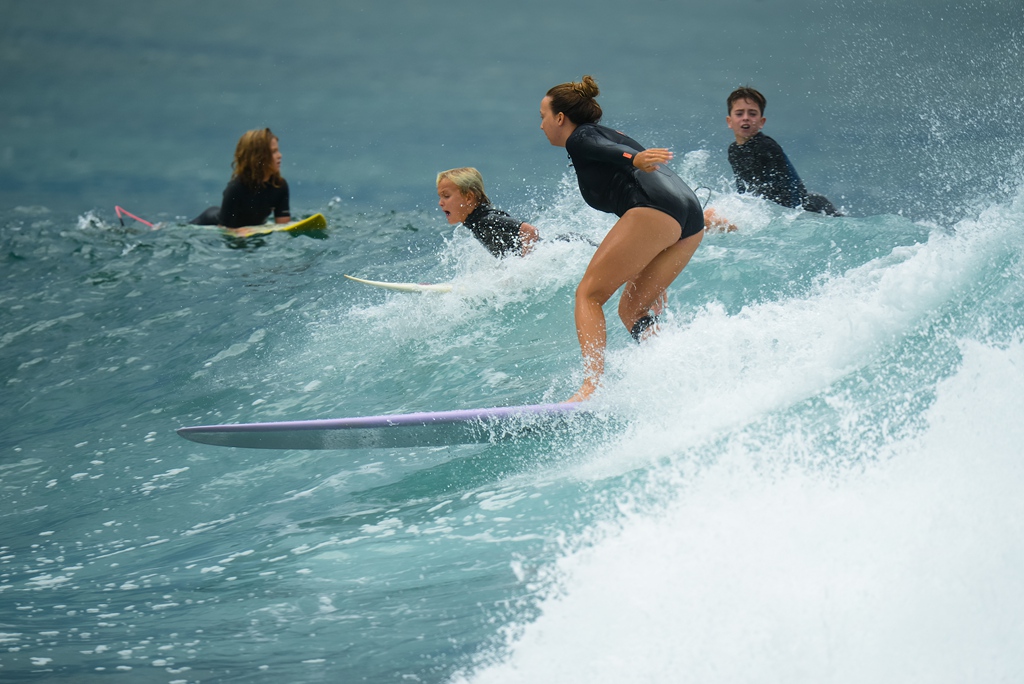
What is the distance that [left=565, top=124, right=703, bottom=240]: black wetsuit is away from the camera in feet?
9.46

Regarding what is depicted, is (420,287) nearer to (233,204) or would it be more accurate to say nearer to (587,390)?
(587,390)

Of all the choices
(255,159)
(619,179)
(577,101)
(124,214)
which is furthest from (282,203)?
(619,179)

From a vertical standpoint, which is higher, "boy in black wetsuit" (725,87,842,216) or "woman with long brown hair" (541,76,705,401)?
"boy in black wetsuit" (725,87,842,216)

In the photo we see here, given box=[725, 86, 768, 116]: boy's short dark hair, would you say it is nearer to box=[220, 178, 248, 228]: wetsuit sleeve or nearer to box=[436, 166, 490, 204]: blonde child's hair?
box=[436, 166, 490, 204]: blonde child's hair

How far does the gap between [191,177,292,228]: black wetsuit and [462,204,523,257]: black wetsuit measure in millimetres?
3435

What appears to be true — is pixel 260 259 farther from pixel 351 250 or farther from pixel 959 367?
pixel 959 367

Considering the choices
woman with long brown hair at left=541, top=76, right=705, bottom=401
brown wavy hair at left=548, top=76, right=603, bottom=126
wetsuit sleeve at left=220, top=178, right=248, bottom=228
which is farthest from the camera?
wetsuit sleeve at left=220, top=178, right=248, bottom=228

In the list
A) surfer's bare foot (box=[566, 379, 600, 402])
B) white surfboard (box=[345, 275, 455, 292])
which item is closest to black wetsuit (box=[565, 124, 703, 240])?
surfer's bare foot (box=[566, 379, 600, 402])

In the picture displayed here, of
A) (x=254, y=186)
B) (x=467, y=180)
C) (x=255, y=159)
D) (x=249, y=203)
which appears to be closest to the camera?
(x=467, y=180)

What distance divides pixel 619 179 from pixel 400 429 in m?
1.08

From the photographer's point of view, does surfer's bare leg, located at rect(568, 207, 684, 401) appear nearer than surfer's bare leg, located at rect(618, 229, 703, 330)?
Yes

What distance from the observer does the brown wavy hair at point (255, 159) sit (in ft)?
23.0

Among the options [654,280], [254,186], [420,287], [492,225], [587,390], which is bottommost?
[587,390]

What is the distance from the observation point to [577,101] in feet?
9.83
